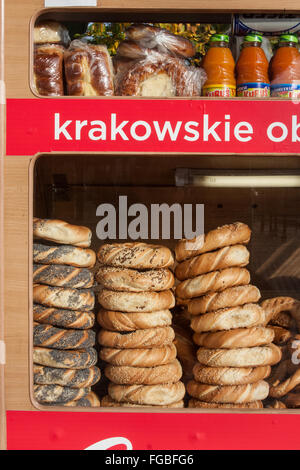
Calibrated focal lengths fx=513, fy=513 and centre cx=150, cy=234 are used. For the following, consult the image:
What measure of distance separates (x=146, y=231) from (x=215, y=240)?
288 mm

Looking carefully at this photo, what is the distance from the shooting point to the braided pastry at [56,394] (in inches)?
79.6

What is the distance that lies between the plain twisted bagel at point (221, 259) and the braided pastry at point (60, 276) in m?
0.45

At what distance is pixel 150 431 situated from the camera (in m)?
2.00

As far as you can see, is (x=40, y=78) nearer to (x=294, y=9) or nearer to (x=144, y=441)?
(x=294, y=9)

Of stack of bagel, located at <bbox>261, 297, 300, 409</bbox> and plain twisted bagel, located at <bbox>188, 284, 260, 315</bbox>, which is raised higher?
plain twisted bagel, located at <bbox>188, 284, 260, 315</bbox>

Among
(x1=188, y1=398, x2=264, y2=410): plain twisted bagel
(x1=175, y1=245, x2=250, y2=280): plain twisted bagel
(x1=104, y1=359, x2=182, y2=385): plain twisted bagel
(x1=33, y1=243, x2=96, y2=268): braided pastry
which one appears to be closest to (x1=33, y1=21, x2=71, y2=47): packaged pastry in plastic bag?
(x1=33, y1=243, x2=96, y2=268): braided pastry

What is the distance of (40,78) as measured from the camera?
6.59 feet

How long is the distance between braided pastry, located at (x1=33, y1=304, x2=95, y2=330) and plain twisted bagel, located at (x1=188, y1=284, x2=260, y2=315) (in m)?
0.47

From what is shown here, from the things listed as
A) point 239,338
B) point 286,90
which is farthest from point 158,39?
point 239,338

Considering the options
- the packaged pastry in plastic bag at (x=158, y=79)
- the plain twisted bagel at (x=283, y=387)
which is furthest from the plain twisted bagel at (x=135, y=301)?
the packaged pastry in plastic bag at (x=158, y=79)

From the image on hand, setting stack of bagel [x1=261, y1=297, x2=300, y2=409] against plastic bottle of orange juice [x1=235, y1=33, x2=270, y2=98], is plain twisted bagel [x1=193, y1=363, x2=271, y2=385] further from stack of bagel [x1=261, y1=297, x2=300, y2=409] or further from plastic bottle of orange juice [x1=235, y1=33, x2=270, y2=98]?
plastic bottle of orange juice [x1=235, y1=33, x2=270, y2=98]

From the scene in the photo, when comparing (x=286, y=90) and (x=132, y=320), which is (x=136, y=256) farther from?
A: (x=286, y=90)

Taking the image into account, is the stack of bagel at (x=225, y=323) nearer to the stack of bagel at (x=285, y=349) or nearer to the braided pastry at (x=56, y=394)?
the stack of bagel at (x=285, y=349)

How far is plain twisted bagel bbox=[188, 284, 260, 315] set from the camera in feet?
6.89
